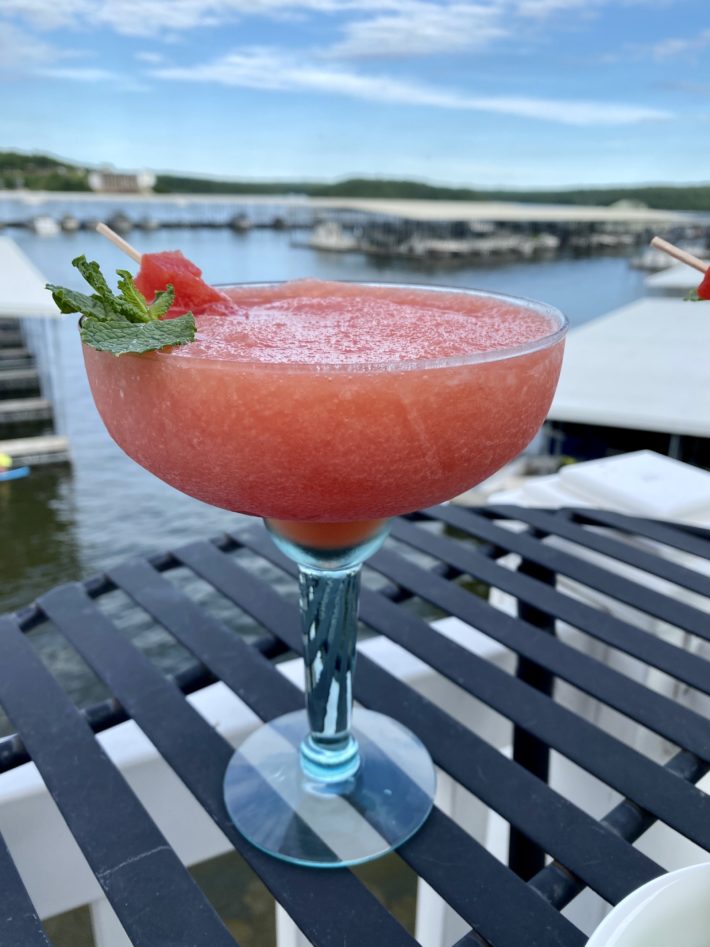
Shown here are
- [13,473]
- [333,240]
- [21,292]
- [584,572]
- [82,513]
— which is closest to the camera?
[584,572]

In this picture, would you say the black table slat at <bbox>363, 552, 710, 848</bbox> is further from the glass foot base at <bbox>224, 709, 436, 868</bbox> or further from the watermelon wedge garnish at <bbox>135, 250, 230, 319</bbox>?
the watermelon wedge garnish at <bbox>135, 250, 230, 319</bbox>

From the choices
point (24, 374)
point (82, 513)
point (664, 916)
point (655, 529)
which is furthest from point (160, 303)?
point (24, 374)

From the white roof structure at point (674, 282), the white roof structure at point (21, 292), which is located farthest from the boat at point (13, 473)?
the white roof structure at point (674, 282)

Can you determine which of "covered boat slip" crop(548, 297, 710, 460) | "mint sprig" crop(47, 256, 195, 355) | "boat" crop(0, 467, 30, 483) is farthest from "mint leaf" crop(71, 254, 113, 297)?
"boat" crop(0, 467, 30, 483)

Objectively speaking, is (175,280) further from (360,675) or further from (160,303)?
(360,675)

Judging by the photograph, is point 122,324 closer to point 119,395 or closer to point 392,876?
point 119,395

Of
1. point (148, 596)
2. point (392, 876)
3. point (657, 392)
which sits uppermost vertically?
point (148, 596)

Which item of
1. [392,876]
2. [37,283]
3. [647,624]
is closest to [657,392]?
[392,876]
